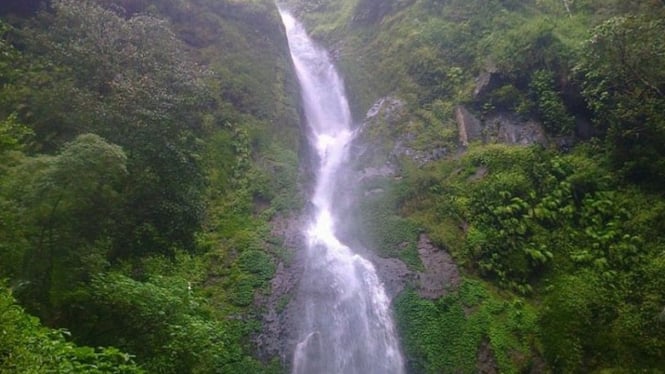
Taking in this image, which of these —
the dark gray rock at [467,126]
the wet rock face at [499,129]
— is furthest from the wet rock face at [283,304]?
the wet rock face at [499,129]

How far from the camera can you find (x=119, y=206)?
8.88m

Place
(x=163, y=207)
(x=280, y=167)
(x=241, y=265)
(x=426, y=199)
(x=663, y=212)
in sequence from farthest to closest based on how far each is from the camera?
(x=280, y=167), (x=426, y=199), (x=241, y=265), (x=663, y=212), (x=163, y=207)

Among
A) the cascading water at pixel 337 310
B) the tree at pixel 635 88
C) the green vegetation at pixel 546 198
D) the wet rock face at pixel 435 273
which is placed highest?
the tree at pixel 635 88

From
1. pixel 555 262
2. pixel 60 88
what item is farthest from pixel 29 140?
pixel 555 262

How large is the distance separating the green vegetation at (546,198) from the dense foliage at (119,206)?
16.5 ft

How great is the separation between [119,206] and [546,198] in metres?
12.7

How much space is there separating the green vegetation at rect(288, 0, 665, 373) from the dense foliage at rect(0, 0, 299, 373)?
5.01 m

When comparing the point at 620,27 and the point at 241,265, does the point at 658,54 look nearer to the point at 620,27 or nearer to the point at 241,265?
the point at 620,27

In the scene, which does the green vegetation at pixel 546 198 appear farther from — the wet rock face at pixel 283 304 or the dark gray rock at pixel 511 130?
the wet rock face at pixel 283 304

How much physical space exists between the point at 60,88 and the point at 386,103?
15983 millimetres

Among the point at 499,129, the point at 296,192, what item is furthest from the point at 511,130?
the point at 296,192

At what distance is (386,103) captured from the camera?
912 inches

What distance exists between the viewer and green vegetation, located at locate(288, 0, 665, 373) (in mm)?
11609

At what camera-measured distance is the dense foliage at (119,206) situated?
7051mm
